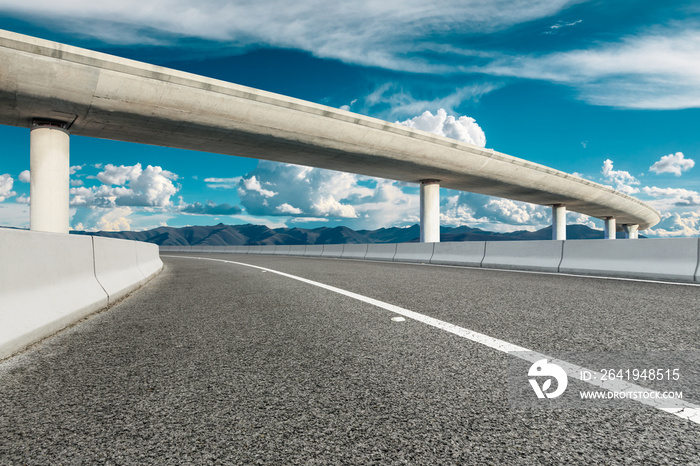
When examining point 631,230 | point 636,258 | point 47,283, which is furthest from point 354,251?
point 631,230

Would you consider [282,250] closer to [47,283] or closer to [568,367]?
[47,283]

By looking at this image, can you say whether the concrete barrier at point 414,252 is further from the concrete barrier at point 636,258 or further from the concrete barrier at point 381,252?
the concrete barrier at point 636,258

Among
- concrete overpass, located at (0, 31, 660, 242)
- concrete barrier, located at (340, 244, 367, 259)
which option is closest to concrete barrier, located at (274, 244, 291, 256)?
concrete barrier, located at (340, 244, 367, 259)

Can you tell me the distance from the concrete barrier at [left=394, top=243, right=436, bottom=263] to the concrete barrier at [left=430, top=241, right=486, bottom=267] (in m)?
0.53

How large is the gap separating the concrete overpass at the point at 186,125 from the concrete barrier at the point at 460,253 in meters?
8.38

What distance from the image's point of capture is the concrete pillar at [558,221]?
4528 centimetres

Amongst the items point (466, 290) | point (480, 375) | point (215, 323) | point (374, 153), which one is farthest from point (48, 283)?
point (374, 153)

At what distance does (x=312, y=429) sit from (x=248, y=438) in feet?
0.99

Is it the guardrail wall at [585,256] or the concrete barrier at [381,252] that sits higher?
the guardrail wall at [585,256]

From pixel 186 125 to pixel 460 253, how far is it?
13.2 metres

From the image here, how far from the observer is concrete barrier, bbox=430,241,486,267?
53.5 feet

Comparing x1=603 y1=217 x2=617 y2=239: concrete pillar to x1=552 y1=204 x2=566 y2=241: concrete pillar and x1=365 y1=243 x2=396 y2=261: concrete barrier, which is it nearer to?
x1=552 y1=204 x2=566 y2=241: concrete pillar

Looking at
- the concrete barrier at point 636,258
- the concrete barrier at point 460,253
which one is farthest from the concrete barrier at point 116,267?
the concrete barrier at point 460,253

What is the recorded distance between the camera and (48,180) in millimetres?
17203
